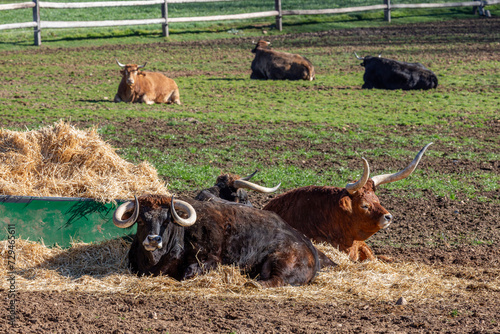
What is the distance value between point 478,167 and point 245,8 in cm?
2664

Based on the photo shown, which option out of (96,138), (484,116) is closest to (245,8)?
(484,116)

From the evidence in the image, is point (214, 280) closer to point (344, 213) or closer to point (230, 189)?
point (344, 213)

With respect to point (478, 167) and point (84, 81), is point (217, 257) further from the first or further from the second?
point (84, 81)

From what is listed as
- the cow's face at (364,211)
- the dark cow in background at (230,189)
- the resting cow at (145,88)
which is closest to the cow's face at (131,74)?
the resting cow at (145,88)

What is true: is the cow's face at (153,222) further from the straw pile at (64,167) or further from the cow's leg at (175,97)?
the cow's leg at (175,97)

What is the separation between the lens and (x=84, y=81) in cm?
2053

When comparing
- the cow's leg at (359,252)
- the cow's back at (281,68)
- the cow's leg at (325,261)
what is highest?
the cow's back at (281,68)

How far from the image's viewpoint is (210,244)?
274 inches

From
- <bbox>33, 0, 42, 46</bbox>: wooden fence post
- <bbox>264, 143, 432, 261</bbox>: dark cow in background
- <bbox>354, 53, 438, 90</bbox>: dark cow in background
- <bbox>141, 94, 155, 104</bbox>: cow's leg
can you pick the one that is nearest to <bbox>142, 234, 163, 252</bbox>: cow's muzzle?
<bbox>264, 143, 432, 261</bbox>: dark cow in background

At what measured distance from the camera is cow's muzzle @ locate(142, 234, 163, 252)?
6500 mm

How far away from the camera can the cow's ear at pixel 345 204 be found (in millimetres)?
7816

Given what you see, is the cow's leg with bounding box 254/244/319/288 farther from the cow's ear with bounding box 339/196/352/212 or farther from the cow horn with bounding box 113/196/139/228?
the cow horn with bounding box 113/196/139/228

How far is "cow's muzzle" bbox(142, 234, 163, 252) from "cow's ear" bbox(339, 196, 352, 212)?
2.26 metres

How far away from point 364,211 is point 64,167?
380 centimetres
